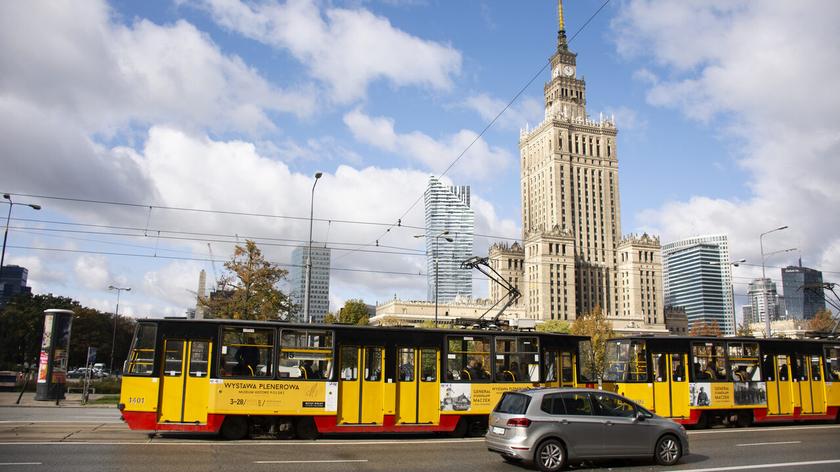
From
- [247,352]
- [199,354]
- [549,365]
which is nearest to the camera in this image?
[199,354]

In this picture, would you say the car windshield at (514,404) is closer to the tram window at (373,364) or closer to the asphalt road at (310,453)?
the asphalt road at (310,453)

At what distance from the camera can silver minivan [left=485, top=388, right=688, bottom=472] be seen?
41.3 ft

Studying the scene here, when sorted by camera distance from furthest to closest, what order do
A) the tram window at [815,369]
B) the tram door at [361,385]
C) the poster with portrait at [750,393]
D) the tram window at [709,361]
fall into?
the tram window at [815,369] → the poster with portrait at [750,393] → the tram window at [709,361] → the tram door at [361,385]

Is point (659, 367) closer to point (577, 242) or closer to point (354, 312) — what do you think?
point (354, 312)

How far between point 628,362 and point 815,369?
7.90 m

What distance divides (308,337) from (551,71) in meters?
156

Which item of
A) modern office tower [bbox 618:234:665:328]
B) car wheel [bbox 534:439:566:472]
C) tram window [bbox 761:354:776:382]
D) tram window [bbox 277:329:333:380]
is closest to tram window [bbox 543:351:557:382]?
tram window [bbox 277:329:333:380]

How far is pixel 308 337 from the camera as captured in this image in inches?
711

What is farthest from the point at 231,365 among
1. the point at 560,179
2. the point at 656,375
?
the point at 560,179

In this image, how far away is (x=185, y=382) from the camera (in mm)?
17109

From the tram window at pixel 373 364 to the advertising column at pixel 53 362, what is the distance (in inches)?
779

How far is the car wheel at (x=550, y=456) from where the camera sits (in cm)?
1249

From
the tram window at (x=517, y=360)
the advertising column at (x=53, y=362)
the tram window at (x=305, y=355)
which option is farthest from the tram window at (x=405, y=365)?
the advertising column at (x=53, y=362)

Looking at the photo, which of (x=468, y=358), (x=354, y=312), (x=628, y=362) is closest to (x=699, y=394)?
(x=628, y=362)
